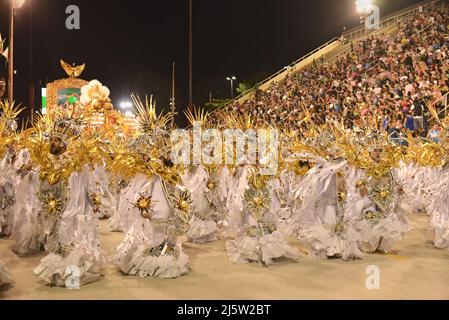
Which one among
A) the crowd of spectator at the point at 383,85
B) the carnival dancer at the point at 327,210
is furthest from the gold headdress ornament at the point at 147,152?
the crowd of spectator at the point at 383,85

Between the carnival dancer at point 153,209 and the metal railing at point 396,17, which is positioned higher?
the metal railing at point 396,17

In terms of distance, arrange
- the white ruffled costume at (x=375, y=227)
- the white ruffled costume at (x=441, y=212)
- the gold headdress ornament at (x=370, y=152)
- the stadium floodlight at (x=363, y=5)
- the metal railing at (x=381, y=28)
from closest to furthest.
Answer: the white ruffled costume at (x=375, y=227)
the gold headdress ornament at (x=370, y=152)
the white ruffled costume at (x=441, y=212)
the metal railing at (x=381, y=28)
the stadium floodlight at (x=363, y=5)

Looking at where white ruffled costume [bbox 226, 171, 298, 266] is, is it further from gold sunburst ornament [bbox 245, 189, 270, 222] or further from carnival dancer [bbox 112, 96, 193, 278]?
carnival dancer [bbox 112, 96, 193, 278]

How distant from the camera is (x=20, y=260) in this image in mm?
7164

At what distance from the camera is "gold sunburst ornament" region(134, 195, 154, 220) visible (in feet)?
20.9

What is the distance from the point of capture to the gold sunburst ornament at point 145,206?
6363 mm

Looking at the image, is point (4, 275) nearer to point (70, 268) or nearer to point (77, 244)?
point (70, 268)

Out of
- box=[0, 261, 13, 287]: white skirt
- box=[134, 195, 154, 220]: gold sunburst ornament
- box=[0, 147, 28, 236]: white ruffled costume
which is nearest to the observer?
box=[0, 261, 13, 287]: white skirt

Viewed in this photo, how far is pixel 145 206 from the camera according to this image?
636 centimetres

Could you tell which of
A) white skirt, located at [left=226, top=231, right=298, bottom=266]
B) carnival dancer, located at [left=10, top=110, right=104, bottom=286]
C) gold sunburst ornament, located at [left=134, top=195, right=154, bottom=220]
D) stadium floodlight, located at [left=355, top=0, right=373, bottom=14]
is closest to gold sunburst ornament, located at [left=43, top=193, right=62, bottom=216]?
carnival dancer, located at [left=10, top=110, right=104, bottom=286]

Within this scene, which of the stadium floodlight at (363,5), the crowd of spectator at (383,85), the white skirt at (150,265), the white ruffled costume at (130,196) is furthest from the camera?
the stadium floodlight at (363,5)

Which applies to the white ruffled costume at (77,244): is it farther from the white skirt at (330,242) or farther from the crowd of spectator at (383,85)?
the crowd of spectator at (383,85)

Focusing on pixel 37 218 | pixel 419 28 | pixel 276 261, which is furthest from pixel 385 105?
pixel 37 218

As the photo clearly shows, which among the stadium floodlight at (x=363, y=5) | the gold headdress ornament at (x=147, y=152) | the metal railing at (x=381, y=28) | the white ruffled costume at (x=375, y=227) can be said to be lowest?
the white ruffled costume at (x=375, y=227)
